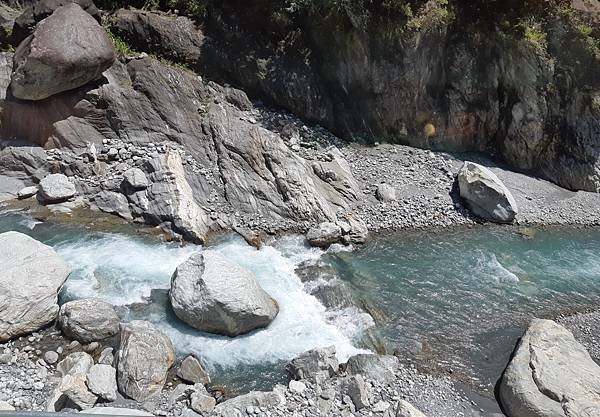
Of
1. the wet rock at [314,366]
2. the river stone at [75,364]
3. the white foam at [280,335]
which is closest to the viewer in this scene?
the river stone at [75,364]

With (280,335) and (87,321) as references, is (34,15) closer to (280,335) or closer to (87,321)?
(87,321)

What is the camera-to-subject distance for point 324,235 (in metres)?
14.4

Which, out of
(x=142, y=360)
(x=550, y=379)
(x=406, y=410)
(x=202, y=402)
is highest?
(x=550, y=379)

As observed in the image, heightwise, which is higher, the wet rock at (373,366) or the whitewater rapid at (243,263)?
the wet rock at (373,366)

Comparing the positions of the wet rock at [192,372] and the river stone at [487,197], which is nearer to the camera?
the wet rock at [192,372]

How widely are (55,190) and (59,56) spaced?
448 centimetres

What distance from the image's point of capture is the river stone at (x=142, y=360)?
8.68 m

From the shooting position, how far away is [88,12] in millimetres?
17203

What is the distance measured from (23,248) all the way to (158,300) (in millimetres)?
3357

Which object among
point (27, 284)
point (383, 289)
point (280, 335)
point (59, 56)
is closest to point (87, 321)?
point (27, 284)

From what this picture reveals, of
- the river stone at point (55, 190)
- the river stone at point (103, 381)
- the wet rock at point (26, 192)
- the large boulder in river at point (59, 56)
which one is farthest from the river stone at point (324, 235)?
the large boulder in river at point (59, 56)

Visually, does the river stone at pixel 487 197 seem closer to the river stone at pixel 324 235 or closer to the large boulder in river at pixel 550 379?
the river stone at pixel 324 235

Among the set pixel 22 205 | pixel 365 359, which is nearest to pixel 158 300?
pixel 365 359

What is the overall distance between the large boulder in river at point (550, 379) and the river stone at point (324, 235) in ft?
20.0
